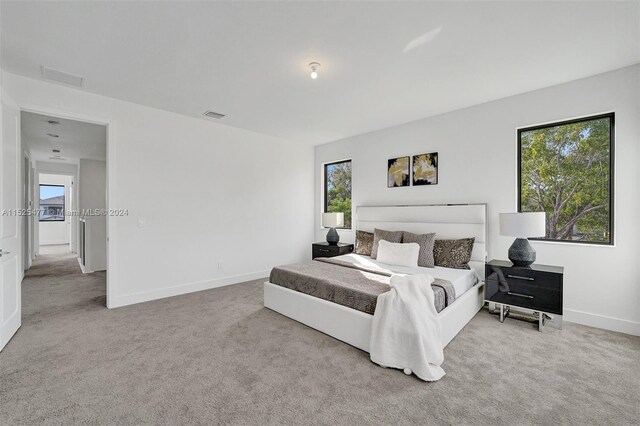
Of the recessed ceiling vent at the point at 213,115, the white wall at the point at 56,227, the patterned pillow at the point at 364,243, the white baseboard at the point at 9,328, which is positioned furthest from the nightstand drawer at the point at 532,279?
the white wall at the point at 56,227

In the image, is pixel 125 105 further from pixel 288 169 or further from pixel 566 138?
pixel 566 138

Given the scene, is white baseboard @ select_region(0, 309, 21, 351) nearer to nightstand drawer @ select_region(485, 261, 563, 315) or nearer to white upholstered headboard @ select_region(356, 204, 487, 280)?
white upholstered headboard @ select_region(356, 204, 487, 280)

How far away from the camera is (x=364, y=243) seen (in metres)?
4.54

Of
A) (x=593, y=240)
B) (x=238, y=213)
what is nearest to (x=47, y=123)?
(x=238, y=213)

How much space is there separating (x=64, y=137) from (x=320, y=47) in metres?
5.22

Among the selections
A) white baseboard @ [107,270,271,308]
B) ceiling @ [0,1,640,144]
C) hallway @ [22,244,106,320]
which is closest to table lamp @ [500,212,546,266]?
ceiling @ [0,1,640,144]

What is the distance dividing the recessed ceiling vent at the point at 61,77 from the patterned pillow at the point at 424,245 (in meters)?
4.36

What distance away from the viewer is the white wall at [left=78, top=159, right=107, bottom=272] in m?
5.86

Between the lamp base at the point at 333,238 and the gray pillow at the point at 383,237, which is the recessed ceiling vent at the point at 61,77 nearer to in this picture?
the lamp base at the point at 333,238

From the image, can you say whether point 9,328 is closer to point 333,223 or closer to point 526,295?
point 333,223

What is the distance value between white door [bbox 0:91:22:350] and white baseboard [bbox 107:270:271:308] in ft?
3.03

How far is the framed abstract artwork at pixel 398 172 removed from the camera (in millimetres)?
4582

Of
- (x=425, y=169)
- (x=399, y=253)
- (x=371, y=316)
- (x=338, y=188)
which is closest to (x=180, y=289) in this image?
(x=371, y=316)

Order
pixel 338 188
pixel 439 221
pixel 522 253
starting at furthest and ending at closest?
pixel 338 188, pixel 439 221, pixel 522 253
